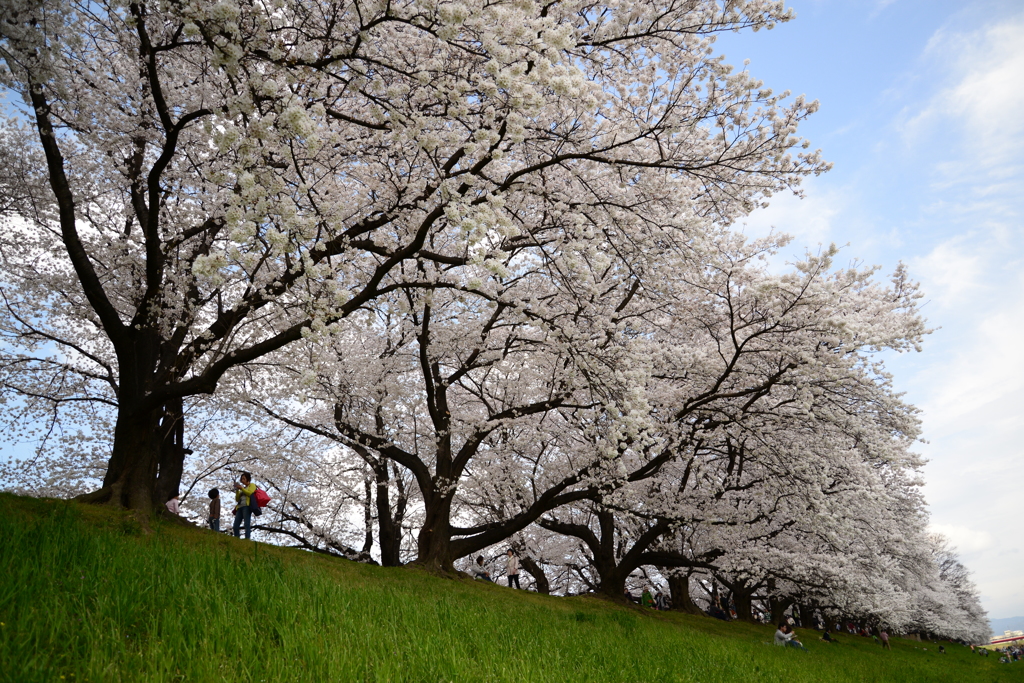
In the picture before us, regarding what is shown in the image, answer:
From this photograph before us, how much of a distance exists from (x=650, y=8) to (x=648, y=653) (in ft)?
28.2

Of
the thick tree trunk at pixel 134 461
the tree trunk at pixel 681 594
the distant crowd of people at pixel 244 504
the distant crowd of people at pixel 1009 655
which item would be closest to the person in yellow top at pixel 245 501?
the distant crowd of people at pixel 244 504

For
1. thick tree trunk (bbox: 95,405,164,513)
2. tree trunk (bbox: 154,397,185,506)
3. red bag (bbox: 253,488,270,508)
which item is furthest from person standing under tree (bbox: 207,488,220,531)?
thick tree trunk (bbox: 95,405,164,513)

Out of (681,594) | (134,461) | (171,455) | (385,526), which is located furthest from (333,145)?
(681,594)

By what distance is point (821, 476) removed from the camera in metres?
14.1

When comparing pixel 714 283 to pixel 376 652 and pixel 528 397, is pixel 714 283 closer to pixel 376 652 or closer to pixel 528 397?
pixel 528 397

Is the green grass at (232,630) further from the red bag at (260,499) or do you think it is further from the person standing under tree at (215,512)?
the person standing under tree at (215,512)

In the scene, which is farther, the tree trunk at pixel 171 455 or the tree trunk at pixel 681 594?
the tree trunk at pixel 681 594

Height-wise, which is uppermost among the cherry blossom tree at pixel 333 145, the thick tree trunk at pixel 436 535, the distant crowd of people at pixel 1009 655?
the cherry blossom tree at pixel 333 145

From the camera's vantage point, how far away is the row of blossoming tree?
7145 mm

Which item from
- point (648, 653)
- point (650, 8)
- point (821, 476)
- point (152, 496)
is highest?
point (650, 8)

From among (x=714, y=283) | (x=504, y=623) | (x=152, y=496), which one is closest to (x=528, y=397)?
(x=714, y=283)

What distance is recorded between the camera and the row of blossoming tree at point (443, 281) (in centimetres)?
714

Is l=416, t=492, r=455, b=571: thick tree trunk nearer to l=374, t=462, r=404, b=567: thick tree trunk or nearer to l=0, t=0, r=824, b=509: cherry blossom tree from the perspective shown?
l=374, t=462, r=404, b=567: thick tree trunk

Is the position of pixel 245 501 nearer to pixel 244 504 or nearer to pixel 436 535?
pixel 244 504
